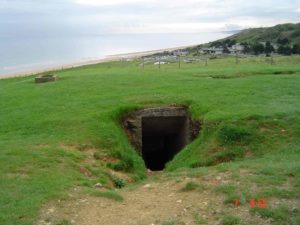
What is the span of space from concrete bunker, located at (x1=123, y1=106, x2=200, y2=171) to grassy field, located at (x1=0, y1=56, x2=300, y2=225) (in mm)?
435

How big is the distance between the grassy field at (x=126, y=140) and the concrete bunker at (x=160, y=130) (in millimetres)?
435

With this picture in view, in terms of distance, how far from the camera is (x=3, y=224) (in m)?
7.48

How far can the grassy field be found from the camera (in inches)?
348

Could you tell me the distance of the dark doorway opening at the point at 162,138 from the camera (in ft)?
52.9

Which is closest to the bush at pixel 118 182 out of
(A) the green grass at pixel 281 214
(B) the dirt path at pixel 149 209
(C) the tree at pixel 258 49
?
(B) the dirt path at pixel 149 209

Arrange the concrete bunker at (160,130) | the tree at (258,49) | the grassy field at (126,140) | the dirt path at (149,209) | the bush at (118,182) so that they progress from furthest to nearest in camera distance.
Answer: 1. the tree at (258,49)
2. the concrete bunker at (160,130)
3. the bush at (118,182)
4. the grassy field at (126,140)
5. the dirt path at (149,209)

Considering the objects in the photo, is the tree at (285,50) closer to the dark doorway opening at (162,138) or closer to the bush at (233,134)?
the dark doorway opening at (162,138)

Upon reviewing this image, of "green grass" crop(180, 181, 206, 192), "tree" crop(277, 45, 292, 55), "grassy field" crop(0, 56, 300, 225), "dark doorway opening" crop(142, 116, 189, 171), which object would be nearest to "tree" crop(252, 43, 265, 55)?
"tree" crop(277, 45, 292, 55)

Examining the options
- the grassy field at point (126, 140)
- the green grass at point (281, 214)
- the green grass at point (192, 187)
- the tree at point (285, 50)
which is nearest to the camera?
the green grass at point (281, 214)

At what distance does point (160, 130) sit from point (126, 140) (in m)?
3.38

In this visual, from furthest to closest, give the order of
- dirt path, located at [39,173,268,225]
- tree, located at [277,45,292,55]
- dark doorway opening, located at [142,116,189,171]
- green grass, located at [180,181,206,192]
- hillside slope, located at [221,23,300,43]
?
hillside slope, located at [221,23,300,43], tree, located at [277,45,292,55], dark doorway opening, located at [142,116,189,171], green grass, located at [180,181,206,192], dirt path, located at [39,173,268,225]

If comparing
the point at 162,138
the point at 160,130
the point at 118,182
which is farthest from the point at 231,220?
the point at 162,138

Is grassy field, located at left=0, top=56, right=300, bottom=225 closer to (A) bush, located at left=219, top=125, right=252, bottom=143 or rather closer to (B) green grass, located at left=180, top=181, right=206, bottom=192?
(A) bush, located at left=219, top=125, right=252, bottom=143

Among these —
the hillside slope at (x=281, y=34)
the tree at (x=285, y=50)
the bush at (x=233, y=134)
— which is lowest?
the tree at (x=285, y=50)
